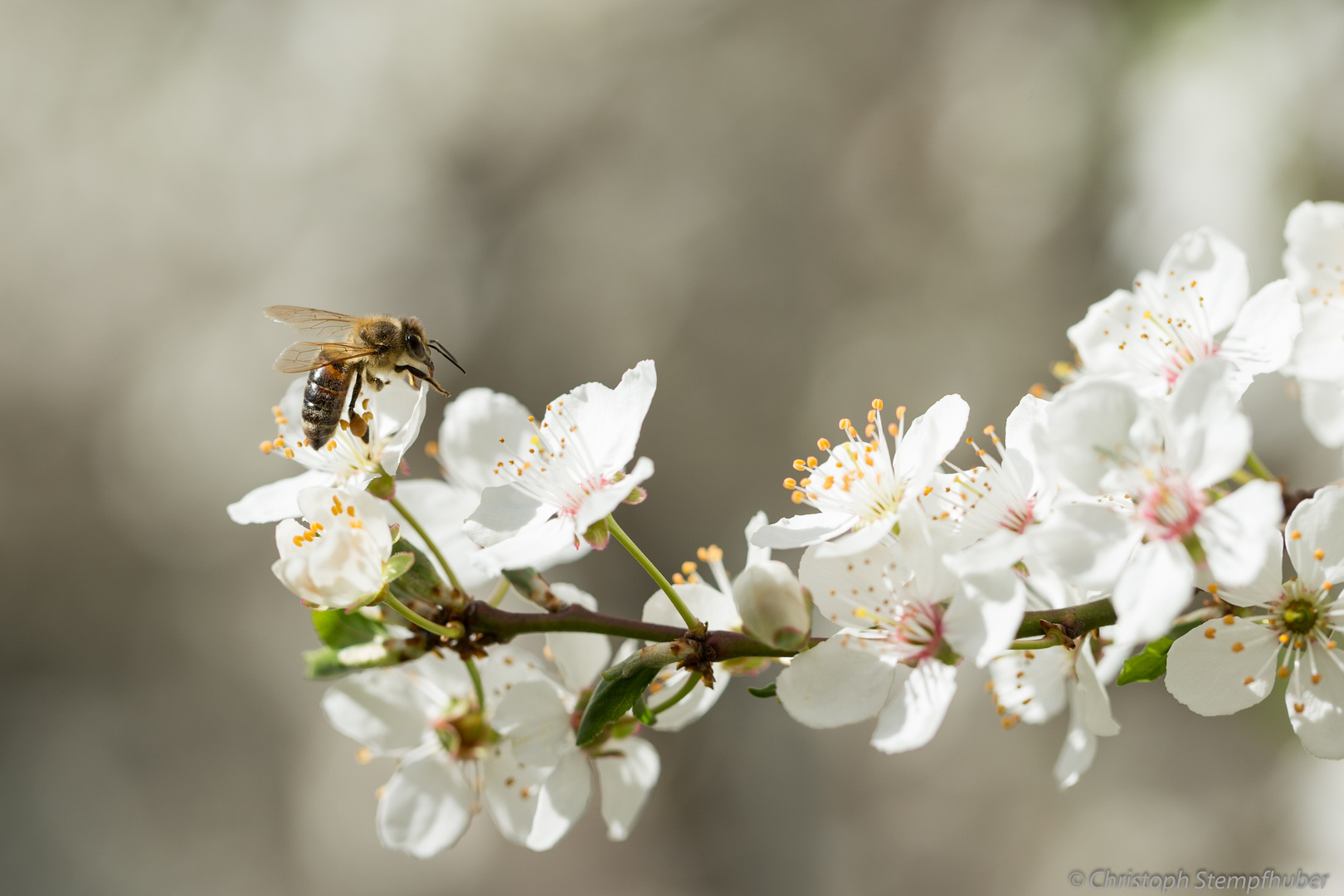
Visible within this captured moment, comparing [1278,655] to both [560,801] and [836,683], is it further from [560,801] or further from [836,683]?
[560,801]

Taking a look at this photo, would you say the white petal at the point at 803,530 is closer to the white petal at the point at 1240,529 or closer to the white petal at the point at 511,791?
the white petal at the point at 1240,529

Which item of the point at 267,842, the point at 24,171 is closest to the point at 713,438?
the point at 267,842

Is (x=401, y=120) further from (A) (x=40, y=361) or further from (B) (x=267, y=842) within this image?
(B) (x=267, y=842)

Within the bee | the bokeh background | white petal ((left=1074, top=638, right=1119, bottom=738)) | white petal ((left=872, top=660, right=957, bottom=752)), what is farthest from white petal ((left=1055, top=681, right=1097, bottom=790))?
the bokeh background

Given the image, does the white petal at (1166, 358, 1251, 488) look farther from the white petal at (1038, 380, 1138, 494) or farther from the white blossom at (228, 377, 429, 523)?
the white blossom at (228, 377, 429, 523)

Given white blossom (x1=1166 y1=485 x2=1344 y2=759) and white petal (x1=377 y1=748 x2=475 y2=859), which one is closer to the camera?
white blossom (x1=1166 y1=485 x2=1344 y2=759)

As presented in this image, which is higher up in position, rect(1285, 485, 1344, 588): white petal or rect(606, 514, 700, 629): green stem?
rect(1285, 485, 1344, 588): white petal

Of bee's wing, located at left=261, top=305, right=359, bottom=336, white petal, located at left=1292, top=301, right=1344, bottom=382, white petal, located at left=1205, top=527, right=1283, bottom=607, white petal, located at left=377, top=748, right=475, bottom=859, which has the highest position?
white petal, located at left=1292, top=301, right=1344, bottom=382
